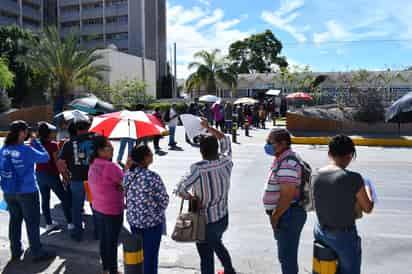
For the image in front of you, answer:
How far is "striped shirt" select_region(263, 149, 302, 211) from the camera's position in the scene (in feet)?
11.3

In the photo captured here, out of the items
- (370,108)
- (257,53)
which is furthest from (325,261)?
(257,53)

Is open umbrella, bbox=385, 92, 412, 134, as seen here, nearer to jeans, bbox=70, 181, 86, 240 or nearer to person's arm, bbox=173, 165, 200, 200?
person's arm, bbox=173, 165, 200, 200

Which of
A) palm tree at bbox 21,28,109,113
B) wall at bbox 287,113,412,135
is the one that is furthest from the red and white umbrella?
palm tree at bbox 21,28,109,113

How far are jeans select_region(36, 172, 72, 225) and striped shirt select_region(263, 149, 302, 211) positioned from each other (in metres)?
3.57

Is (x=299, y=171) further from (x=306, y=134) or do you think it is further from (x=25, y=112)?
(x=25, y=112)

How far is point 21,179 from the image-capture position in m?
4.68

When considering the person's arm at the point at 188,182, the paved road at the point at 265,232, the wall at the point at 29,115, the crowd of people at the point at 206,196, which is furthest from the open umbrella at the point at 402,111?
the wall at the point at 29,115

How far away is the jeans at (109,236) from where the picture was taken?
429 cm

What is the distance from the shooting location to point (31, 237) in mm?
4887

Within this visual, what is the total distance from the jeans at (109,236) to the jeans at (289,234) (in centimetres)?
170

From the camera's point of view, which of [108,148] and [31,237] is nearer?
[108,148]

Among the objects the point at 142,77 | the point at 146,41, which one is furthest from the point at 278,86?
the point at 146,41

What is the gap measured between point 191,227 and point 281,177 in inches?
36.3

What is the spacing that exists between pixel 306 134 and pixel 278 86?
71.8ft
